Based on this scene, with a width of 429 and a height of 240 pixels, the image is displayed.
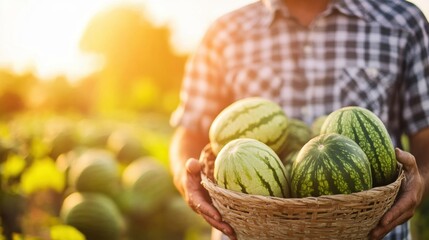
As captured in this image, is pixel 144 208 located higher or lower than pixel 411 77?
lower

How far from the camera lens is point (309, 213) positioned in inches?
71.6

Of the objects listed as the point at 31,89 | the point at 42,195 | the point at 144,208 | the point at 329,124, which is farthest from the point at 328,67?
the point at 31,89

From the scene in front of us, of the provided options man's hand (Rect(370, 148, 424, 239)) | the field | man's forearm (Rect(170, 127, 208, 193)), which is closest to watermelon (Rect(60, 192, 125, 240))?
the field

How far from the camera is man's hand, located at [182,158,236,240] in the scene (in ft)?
6.90

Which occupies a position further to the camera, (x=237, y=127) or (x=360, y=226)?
(x=237, y=127)

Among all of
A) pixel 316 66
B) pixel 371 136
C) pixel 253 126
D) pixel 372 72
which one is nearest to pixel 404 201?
pixel 371 136

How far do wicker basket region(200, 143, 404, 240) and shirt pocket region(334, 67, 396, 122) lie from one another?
0.99m

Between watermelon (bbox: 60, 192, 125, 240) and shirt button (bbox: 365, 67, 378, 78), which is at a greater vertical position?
shirt button (bbox: 365, 67, 378, 78)

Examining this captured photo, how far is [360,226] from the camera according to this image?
1.89 metres

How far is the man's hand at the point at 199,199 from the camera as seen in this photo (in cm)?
210

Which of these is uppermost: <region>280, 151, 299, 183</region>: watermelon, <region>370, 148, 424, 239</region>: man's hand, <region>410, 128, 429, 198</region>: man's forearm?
<region>280, 151, 299, 183</region>: watermelon

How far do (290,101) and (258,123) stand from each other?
0.73 m

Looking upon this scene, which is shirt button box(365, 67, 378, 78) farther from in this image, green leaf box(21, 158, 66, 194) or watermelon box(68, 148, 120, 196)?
green leaf box(21, 158, 66, 194)

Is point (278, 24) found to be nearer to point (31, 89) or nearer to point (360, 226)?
point (360, 226)
